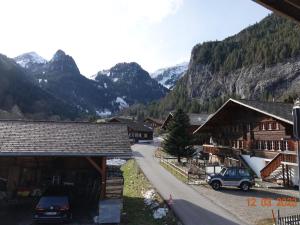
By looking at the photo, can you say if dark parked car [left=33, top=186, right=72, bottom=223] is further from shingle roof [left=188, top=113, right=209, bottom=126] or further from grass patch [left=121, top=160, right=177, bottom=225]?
shingle roof [left=188, top=113, right=209, bottom=126]

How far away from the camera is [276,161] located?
102 ft

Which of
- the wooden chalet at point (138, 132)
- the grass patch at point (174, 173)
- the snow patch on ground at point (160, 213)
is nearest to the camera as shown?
Result: the snow patch on ground at point (160, 213)

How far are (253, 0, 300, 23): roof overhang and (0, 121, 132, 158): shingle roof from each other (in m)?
15.0

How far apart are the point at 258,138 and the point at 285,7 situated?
34927mm

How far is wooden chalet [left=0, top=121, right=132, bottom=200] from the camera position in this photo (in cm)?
1927

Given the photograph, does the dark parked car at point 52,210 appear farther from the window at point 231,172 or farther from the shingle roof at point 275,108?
the shingle roof at point 275,108

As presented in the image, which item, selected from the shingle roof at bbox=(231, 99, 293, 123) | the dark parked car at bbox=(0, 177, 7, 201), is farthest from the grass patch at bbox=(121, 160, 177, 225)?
the shingle roof at bbox=(231, 99, 293, 123)

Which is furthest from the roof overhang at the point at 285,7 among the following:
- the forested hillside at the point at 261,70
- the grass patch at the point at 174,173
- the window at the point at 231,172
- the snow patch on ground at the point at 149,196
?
the forested hillside at the point at 261,70

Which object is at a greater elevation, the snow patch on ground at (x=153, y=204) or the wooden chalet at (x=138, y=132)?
the wooden chalet at (x=138, y=132)

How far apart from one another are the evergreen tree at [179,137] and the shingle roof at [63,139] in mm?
19620

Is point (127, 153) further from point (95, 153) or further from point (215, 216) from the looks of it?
point (215, 216)

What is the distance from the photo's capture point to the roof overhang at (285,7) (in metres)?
4.72

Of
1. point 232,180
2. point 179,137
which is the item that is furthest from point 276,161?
point 179,137

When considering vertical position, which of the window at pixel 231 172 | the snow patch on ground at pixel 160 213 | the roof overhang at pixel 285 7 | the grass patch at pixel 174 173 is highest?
the roof overhang at pixel 285 7
